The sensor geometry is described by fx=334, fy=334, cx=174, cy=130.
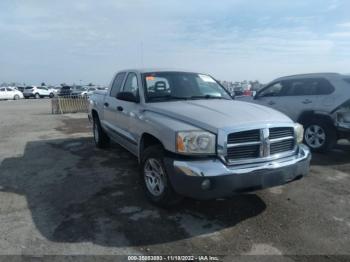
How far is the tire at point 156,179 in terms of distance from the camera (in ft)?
13.5

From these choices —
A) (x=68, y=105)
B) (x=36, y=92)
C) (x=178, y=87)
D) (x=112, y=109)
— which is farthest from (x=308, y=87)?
(x=36, y=92)

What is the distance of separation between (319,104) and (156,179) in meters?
4.81

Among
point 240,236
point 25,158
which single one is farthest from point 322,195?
point 25,158

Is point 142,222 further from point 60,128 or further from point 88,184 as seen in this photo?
point 60,128

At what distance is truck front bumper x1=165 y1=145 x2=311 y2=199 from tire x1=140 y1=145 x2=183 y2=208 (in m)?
0.25

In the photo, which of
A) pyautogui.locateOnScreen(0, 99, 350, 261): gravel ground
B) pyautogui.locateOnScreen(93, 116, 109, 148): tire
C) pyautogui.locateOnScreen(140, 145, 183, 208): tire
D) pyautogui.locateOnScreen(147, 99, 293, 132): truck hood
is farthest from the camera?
pyautogui.locateOnScreen(93, 116, 109, 148): tire

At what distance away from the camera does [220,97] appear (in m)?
5.48

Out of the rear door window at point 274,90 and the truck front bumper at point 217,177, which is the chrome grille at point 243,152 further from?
the rear door window at point 274,90

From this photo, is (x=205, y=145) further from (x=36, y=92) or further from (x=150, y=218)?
(x=36, y=92)

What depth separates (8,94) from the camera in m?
39.3

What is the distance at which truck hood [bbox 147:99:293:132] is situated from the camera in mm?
3896

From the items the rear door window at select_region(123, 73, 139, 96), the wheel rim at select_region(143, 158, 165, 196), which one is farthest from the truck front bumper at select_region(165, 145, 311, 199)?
the rear door window at select_region(123, 73, 139, 96)

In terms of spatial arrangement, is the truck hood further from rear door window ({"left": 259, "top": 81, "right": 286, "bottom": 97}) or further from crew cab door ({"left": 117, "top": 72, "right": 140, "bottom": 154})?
rear door window ({"left": 259, "top": 81, "right": 286, "bottom": 97})

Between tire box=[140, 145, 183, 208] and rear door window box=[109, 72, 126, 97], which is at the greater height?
rear door window box=[109, 72, 126, 97]
